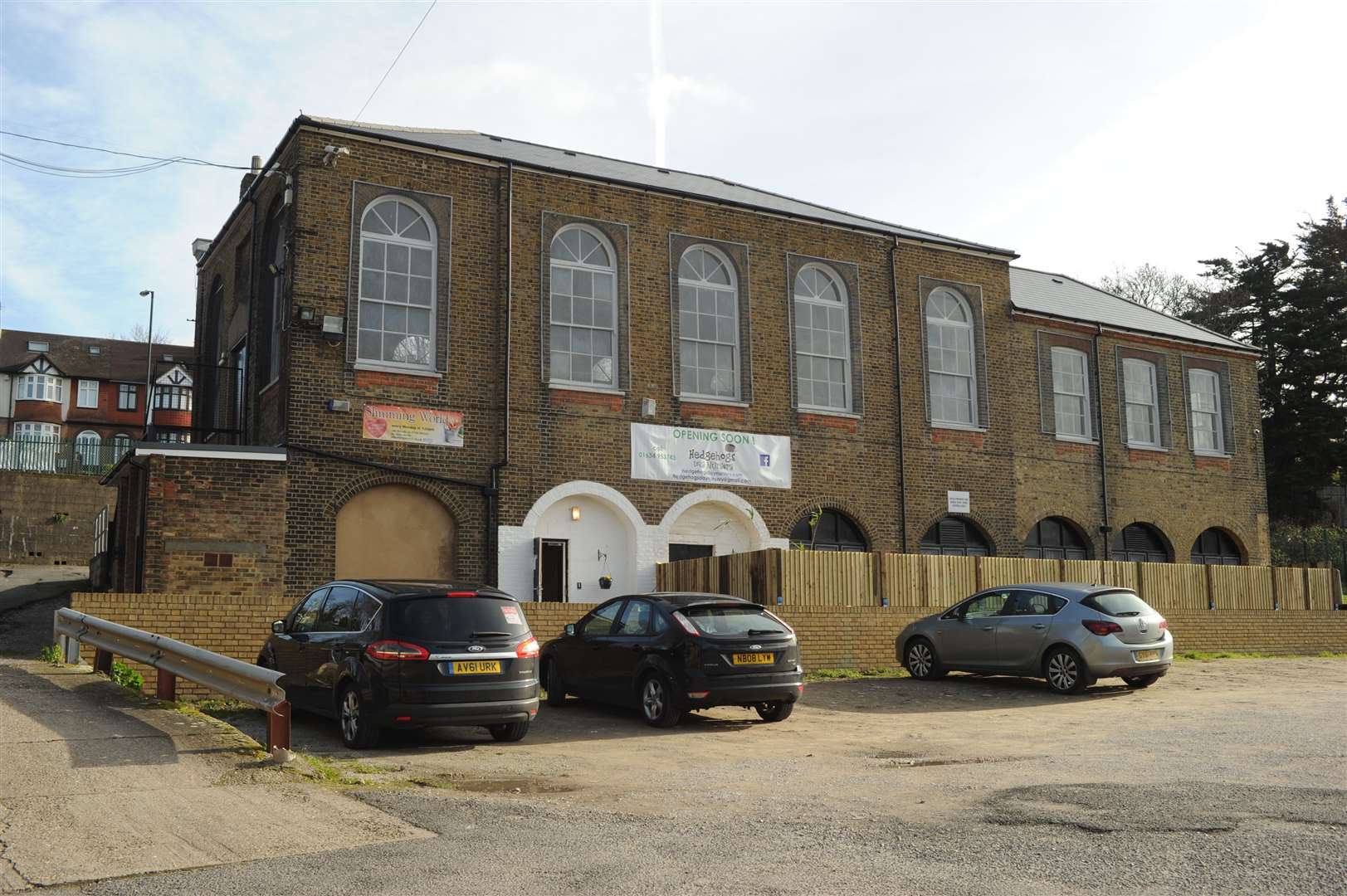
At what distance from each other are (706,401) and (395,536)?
6307mm

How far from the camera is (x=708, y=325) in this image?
897 inches

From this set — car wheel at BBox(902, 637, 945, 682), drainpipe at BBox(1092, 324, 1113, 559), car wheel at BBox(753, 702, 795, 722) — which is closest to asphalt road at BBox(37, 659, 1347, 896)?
car wheel at BBox(753, 702, 795, 722)

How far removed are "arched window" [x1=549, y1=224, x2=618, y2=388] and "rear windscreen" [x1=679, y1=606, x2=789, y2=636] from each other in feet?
28.9

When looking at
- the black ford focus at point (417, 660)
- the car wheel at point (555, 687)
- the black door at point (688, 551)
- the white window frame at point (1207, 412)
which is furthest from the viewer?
the white window frame at point (1207, 412)

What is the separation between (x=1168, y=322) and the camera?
31.0 metres

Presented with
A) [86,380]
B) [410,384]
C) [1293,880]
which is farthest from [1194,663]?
[86,380]

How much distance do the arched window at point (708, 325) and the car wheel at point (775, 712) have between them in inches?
377

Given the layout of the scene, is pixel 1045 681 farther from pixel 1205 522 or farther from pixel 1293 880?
pixel 1205 522

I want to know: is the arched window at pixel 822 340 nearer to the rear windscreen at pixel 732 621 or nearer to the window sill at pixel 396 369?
the window sill at pixel 396 369

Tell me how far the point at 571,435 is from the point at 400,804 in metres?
13.2

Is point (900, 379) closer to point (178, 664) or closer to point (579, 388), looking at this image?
point (579, 388)

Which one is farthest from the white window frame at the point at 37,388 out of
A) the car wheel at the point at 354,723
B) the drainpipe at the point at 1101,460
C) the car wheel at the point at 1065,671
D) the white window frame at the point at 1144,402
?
the car wheel at the point at 1065,671

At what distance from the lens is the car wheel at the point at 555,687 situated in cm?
1427

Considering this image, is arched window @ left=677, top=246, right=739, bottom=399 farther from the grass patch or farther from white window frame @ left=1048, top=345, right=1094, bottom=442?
white window frame @ left=1048, top=345, right=1094, bottom=442
